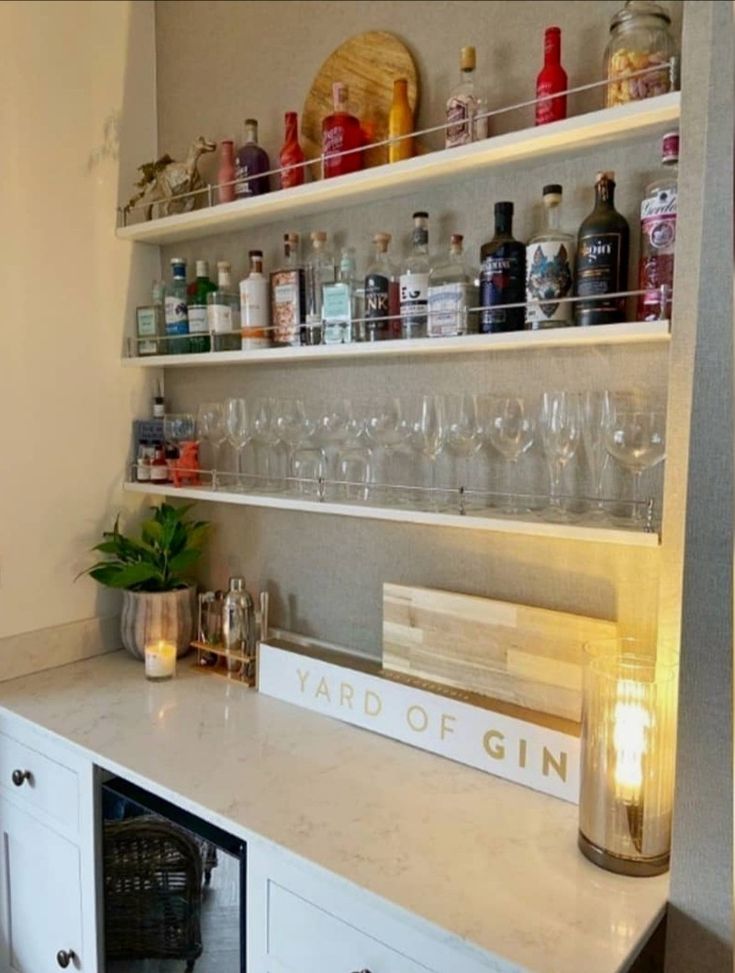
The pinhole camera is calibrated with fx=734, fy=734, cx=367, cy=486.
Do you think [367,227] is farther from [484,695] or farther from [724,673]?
[724,673]

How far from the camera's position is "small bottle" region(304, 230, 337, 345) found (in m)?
1.68

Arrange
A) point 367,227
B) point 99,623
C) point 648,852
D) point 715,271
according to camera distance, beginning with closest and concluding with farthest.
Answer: point 715,271
point 648,852
point 367,227
point 99,623

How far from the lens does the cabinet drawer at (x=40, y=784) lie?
1522 millimetres

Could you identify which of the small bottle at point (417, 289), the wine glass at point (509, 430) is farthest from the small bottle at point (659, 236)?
the small bottle at point (417, 289)

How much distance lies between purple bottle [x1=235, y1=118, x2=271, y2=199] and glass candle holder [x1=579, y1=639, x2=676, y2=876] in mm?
1357

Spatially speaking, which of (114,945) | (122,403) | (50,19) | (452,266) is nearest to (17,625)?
(122,403)

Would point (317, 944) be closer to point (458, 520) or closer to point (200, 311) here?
point (458, 520)

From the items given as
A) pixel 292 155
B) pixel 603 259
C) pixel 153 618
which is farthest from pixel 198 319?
pixel 603 259

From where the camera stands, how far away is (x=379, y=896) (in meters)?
1.04

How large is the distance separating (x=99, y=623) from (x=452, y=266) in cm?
134

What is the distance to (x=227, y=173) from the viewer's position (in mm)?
1818

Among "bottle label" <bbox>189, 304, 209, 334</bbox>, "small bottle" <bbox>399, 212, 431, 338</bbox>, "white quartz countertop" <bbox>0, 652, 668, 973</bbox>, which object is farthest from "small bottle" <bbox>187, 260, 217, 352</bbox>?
"white quartz countertop" <bbox>0, 652, 668, 973</bbox>

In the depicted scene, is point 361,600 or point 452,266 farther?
point 361,600

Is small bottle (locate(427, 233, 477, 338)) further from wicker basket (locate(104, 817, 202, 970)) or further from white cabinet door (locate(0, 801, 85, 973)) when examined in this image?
white cabinet door (locate(0, 801, 85, 973))
